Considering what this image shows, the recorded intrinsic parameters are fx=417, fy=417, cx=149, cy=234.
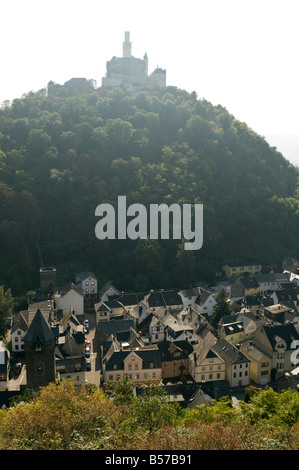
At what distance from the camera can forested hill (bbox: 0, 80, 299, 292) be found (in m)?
62.6

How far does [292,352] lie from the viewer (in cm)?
3750

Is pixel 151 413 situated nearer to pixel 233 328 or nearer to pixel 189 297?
pixel 233 328

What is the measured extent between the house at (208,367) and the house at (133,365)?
315cm

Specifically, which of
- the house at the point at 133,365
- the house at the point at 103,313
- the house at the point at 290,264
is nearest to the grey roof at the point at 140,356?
the house at the point at 133,365

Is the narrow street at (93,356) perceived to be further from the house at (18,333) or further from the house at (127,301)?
the house at (18,333)

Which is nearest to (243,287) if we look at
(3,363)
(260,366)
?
(260,366)

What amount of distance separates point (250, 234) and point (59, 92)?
62821 mm

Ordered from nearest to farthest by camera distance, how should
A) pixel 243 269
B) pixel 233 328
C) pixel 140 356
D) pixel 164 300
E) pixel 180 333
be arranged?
pixel 140 356, pixel 180 333, pixel 233 328, pixel 164 300, pixel 243 269

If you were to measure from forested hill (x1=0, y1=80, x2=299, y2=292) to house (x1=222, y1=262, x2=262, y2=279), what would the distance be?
2.51 meters

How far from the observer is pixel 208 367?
35.4 m

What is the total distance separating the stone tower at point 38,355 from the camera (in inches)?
1090

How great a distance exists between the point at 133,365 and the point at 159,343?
177 inches
